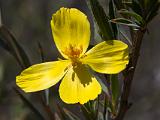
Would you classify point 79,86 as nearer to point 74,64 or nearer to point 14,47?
point 74,64

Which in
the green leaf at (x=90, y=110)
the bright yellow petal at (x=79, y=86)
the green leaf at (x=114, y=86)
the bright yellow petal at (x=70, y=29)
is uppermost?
the bright yellow petal at (x=70, y=29)

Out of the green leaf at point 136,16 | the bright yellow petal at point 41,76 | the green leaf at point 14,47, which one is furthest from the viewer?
the green leaf at point 14,47

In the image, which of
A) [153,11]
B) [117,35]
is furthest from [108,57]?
[153,11]

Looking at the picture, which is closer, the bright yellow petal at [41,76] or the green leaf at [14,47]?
the bright yellow petal at [41,76]

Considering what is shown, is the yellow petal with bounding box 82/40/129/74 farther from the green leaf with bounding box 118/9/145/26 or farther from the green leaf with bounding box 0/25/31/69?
the green leaf with bounding box 0/25/31/69

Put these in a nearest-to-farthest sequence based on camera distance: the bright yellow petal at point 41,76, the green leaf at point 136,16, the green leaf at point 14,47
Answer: the green leaf at point 136,16 → the bright yellow petal at point 41,76 → the green leaf at point 14,47

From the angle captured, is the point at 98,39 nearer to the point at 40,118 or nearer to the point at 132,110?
the point at 40,118

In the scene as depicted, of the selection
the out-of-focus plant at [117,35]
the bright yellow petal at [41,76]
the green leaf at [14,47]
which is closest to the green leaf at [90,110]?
the out-of-focus plant at [117,35]

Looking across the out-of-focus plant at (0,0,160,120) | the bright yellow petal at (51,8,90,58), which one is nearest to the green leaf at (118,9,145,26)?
the out-of-focus plant at (0,0,160,120)

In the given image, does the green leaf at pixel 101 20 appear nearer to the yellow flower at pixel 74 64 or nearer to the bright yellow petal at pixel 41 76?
the yellow flower at pixel 74 64
